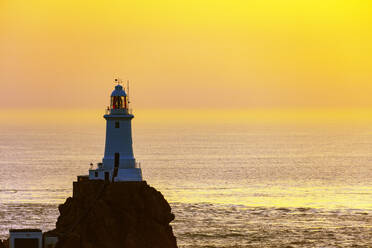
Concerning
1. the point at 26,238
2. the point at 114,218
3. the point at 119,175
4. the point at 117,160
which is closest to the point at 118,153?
the point at 117,160

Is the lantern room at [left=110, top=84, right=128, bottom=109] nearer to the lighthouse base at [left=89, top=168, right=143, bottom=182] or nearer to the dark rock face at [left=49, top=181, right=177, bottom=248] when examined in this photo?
the lighthouse base at [left=89, top=168, right=143, bottom=182]

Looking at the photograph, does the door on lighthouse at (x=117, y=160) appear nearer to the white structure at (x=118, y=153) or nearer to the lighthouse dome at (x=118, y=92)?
the white structure at (x=118, y=153)

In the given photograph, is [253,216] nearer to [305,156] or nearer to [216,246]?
[216,246]

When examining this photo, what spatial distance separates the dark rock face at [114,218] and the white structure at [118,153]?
1.30 meters

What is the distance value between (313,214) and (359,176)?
4921cm

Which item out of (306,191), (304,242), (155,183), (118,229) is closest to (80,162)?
(155,183)

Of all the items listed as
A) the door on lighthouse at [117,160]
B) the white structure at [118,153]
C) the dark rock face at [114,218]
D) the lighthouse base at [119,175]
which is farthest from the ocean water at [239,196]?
the door on lighthouse at [117,160]

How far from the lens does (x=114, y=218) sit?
5891 centimetres

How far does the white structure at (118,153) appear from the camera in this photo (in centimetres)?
6238

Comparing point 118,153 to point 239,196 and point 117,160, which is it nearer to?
point 117,160

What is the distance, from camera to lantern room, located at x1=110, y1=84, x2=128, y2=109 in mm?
63500

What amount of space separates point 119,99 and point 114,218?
942 cm

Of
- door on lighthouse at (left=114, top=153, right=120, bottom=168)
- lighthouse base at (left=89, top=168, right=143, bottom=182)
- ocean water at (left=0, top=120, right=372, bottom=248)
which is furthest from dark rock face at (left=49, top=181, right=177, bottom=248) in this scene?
ocean water at (left=0, top=120, right=372, bottom=248)

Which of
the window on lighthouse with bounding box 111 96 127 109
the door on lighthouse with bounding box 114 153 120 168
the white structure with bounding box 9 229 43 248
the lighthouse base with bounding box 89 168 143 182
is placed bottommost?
the white structure with bounding box 9 229 43 248
